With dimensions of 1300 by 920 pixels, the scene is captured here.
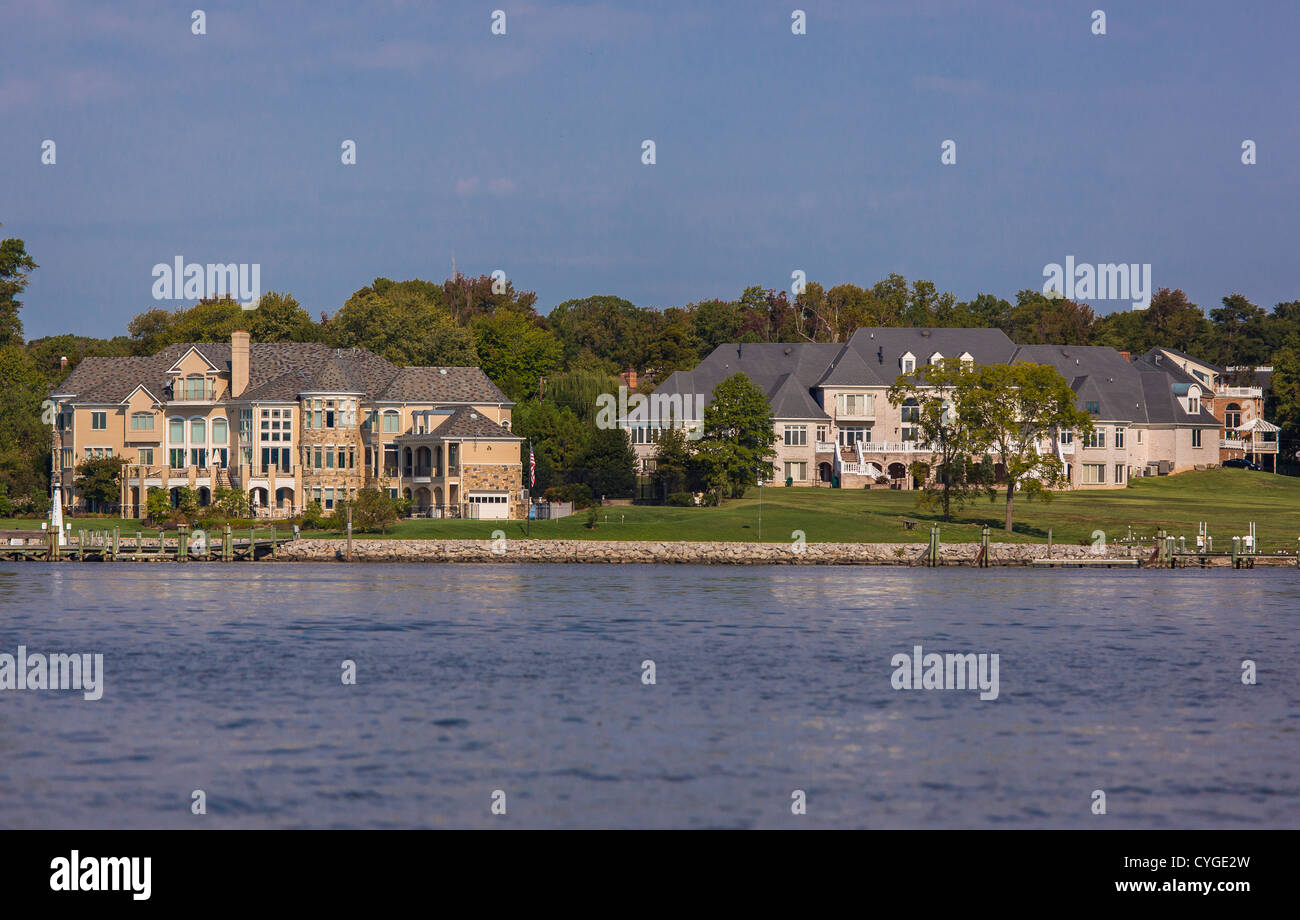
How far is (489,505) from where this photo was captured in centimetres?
8938

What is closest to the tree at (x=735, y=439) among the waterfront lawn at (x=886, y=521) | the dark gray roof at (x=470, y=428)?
the waterfront lawn at (x=886, y=521)

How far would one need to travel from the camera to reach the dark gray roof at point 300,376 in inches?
3696

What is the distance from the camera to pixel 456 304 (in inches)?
6476

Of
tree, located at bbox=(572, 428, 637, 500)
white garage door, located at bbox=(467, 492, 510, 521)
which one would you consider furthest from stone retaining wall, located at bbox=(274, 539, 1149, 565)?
tree, located at bbox=(572, 428, 637, 500)

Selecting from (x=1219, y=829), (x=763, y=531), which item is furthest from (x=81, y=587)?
(x=1219, y=829)

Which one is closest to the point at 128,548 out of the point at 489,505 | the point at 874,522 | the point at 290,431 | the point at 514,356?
the point at 290,431

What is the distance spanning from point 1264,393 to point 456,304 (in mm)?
83928

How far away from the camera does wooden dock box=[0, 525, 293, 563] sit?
255ft

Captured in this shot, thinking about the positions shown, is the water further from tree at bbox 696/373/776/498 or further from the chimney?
the chimney

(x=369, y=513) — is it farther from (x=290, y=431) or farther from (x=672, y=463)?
(x=672, y=463)

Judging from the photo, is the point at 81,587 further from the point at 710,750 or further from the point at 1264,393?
the point at 1264,393

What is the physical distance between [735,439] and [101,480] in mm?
39614
